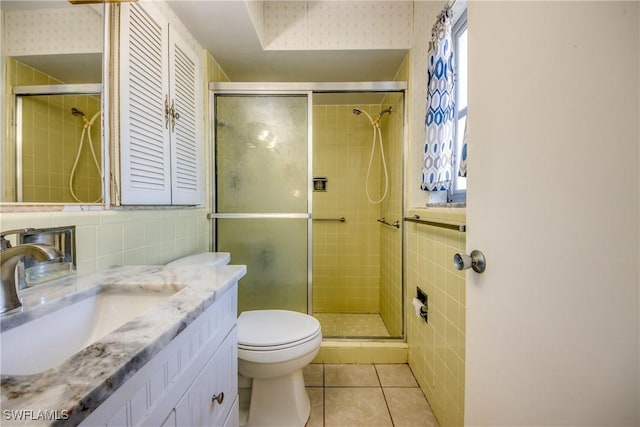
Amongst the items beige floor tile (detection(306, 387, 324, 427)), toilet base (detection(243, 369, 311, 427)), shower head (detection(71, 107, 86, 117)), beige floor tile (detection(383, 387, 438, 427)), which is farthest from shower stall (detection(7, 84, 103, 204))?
beige floor tile (detection(383, 387, 438, 427))

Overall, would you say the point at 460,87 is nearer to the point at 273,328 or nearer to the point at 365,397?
the point at 273,328

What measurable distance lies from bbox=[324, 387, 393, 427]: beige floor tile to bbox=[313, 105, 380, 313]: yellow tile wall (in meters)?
1.19

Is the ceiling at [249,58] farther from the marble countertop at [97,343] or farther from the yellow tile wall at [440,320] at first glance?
the yellow tile wall at [440,320]

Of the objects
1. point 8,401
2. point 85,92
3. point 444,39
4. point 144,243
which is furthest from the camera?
point 444,39

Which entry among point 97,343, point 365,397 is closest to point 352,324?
point 365,397

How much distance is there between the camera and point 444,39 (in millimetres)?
1295

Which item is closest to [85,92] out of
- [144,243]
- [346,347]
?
[144,243]

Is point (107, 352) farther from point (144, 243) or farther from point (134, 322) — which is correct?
point (144, 243)

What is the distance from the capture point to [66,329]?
25.5 inches

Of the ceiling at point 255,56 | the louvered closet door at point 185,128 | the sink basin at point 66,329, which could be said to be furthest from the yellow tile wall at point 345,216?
the sink basin at point 66,329

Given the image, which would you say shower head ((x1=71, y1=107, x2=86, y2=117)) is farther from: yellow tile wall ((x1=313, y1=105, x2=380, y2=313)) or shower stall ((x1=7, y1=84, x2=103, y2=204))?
yellow tile wall ((x1=313, y1=105, x2=380, y2=313))

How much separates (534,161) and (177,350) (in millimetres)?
821

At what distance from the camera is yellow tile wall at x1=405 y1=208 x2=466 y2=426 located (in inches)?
43.0

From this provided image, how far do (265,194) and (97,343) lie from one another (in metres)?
1.45
